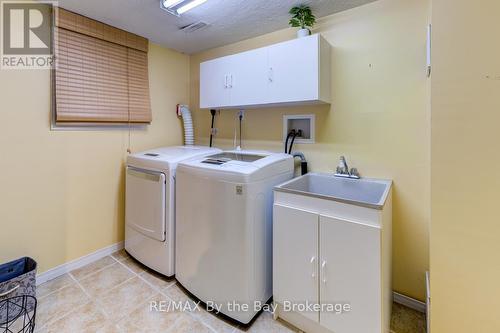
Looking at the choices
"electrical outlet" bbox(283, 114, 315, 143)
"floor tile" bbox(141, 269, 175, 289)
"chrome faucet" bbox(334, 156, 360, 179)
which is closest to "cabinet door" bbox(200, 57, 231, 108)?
"electrical outlet" bbox(283, 114, 315, 143)

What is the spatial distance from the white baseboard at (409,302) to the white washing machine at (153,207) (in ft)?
5.86

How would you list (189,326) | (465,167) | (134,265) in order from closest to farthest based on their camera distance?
(465,167), (189,326), (134,265)

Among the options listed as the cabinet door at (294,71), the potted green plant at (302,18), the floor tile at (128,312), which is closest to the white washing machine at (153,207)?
the floor tile at (128,312)

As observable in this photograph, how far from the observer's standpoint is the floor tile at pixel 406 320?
61.5 inches

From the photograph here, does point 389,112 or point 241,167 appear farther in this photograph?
point 389,112

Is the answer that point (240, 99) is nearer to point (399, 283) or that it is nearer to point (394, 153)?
point (394, 153)

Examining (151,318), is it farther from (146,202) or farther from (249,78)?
(249,78)

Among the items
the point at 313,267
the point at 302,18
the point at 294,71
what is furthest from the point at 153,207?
the point at 302,18

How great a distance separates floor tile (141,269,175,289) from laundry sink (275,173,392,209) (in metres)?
1.29

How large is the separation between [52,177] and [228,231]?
1626mm

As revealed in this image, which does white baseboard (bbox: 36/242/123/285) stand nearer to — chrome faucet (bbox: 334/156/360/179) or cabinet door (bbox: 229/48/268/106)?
cabinet door (bbox: 229/48/268/106)

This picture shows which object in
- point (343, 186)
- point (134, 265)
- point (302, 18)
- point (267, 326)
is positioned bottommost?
point (267, 326)

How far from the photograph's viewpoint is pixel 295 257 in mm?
1509

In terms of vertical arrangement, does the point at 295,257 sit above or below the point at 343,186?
below
